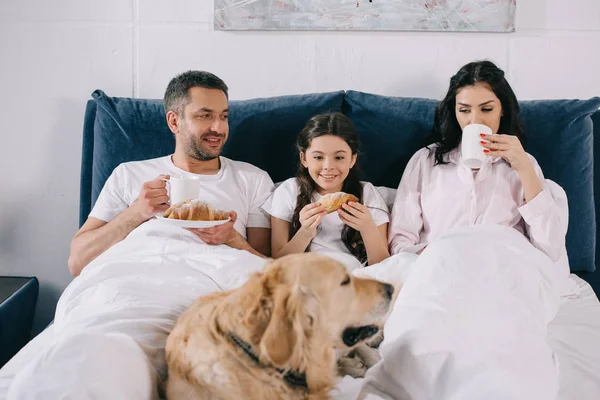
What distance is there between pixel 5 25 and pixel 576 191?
2427 mm

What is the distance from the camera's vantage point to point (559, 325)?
62.9 inches

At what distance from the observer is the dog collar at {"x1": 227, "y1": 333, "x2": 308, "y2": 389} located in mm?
956

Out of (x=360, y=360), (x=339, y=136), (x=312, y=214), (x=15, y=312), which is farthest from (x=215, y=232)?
(x=15, y=312)

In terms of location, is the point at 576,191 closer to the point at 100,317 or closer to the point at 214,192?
the point at 214,192

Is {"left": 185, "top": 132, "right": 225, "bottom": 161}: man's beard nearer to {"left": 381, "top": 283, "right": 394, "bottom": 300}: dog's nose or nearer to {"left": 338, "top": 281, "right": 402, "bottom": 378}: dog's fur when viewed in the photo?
{"left": 338, "top": 281, "right": 402, "bottom": 378}: dog's fur

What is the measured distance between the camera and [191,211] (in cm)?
160

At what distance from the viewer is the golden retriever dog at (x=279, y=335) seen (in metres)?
0.93

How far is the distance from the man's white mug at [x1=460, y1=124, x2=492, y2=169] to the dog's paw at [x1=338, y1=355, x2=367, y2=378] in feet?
2.68

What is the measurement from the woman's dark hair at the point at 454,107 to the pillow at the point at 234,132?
400mm

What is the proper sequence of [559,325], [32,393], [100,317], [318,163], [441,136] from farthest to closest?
[441,136] < [318,163] < [559,325] < [100,317] < [32,393]

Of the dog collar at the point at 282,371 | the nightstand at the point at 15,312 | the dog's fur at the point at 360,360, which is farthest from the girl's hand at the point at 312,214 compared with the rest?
the nightstand at the point at 15,312

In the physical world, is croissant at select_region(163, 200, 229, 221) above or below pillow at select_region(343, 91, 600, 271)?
below

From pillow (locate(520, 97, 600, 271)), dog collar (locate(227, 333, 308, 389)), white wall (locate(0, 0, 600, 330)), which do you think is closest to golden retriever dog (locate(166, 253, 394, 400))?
dog collar (locate(227, 333, 308, 389))

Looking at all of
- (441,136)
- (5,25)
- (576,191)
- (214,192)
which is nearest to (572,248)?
(576,191)
